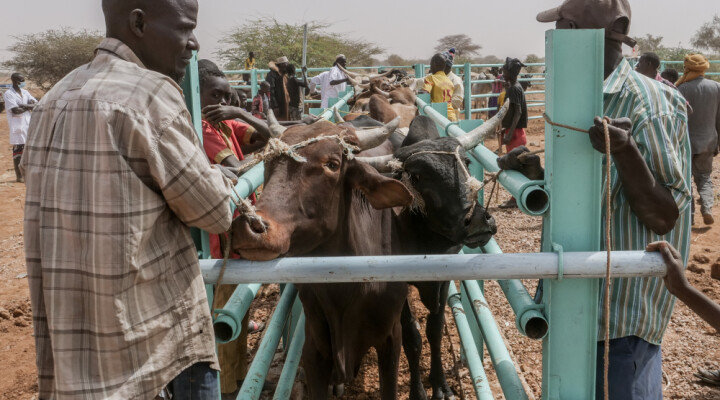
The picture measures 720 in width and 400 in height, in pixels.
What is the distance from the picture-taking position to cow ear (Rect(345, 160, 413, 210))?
8.66 feet

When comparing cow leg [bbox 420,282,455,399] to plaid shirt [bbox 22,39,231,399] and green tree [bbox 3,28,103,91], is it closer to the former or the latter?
plaid shirt [bbox 22,39,231,399]

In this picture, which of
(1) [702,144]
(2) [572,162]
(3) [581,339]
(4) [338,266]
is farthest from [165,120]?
(1) [702,144]

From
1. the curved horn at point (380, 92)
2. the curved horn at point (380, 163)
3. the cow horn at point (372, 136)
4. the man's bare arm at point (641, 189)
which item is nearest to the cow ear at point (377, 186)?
the cow horn at point (372, 136)

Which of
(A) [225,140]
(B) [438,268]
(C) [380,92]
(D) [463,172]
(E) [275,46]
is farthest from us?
(E) [275,46]

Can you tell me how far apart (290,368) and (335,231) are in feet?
3.09

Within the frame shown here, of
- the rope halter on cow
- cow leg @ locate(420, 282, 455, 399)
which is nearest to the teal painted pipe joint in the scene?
the rope halter on cow

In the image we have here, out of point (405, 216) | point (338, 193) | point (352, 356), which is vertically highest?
point (338, 193)

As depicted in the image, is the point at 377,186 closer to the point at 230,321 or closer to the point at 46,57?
the point at 230,321

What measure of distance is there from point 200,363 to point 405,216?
2.06 meters

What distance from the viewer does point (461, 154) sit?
3498mm

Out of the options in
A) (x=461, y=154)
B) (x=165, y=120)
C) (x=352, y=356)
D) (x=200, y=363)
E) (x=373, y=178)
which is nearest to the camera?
(x=165, y=120)

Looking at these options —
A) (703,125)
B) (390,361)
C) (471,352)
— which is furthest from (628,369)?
(703,125)

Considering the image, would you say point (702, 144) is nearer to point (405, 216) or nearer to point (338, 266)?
point (405, 216)

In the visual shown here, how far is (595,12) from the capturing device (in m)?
2.21
